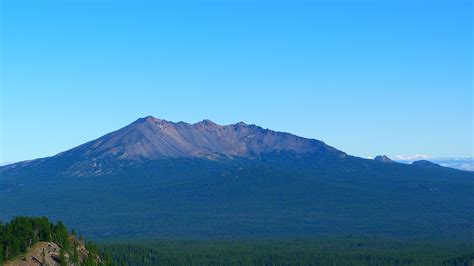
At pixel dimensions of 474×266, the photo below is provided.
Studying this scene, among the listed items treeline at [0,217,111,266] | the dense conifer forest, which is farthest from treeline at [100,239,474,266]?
treeline at [0,217,111,266]

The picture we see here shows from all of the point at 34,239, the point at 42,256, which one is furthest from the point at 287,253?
the point at 42,256

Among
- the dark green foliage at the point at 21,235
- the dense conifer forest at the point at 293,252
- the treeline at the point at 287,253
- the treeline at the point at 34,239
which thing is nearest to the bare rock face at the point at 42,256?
the treeline at the point at 34,239

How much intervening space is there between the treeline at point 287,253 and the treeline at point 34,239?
42841 millimetres

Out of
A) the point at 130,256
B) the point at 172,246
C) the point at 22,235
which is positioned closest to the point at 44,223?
the point at 22,235

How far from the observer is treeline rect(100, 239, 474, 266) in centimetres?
14862

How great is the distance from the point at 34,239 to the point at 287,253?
81.0 meters

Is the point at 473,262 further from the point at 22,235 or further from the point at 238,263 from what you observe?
the point at 22,235

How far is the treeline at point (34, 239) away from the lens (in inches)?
3381

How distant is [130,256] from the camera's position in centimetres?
14375

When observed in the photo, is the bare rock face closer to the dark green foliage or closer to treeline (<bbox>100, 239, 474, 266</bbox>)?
the dark green foliage

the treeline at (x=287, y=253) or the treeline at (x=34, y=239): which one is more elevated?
the treeline at (x=34, y=239)

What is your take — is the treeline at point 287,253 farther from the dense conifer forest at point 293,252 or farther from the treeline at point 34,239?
the treeline at point 34,239

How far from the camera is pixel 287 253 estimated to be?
163500 millimetres

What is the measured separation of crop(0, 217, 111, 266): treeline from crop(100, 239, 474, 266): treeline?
1687 inches
